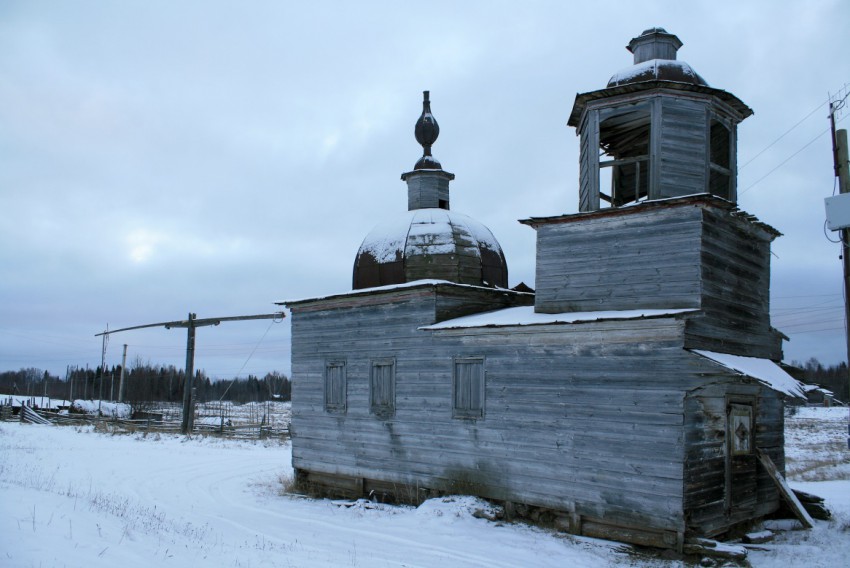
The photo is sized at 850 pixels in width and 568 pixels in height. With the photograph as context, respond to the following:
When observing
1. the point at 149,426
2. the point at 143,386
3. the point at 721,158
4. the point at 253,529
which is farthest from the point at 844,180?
the point at 143,386

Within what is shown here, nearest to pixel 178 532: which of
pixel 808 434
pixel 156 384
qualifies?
pixel 808 434

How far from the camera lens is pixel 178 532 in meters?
11.5

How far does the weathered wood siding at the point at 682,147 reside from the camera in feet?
42.5

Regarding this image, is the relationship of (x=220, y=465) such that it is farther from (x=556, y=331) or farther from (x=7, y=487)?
(x=556, y=331)

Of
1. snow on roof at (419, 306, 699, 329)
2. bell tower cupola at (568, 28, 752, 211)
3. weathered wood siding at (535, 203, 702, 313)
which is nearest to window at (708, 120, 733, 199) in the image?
bell tower cupola at (568, 28, 752, 211)

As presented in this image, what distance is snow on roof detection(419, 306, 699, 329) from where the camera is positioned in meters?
11.8

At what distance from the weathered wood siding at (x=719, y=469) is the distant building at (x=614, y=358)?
0.04 m

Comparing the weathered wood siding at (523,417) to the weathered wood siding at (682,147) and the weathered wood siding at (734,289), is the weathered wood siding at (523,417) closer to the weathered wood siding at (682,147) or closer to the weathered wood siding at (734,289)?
the weathered wood siding at (734,289)

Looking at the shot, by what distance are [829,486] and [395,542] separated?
1172 cm

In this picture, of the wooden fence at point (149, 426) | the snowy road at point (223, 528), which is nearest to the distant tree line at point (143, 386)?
the wooden fence at point (149, 426)

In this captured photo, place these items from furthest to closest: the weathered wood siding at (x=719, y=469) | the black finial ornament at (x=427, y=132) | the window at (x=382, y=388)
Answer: the black finial ornament at (x=427, y=132)
the window at (x=382, y=388)
the weathered wood siding at (x=719, y=469)

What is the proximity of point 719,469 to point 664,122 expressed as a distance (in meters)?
6.30

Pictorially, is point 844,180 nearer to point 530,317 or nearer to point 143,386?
point 530,317

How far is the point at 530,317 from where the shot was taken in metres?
13.8
